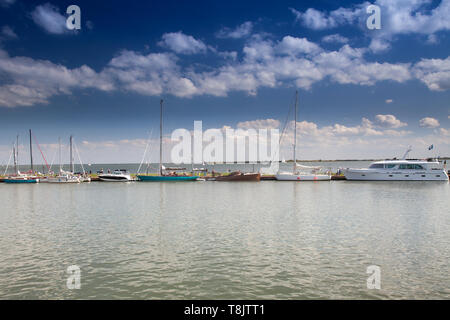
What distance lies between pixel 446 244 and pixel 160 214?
75.6 feet

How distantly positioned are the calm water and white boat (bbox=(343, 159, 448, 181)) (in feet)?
168

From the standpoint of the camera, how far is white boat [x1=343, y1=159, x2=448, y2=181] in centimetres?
7606

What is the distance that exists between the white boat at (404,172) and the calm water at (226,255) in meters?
51.2

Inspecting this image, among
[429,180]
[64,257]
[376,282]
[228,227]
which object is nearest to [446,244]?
[376,282]

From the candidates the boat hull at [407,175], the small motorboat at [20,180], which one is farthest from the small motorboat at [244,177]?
the small motorboat at [20,180]

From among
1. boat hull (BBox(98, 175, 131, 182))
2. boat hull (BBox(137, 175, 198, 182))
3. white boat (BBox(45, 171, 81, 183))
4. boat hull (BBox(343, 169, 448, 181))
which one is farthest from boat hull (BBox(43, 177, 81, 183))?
boat hull (BBox(343, 169, 448, 181))

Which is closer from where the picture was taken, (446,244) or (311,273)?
(311,273)

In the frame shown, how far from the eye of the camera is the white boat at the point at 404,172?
76062 millimetres

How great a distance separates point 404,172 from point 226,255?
7559 cm

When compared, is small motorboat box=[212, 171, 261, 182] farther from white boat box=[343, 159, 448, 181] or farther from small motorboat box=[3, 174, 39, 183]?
small motorboat box=[3, 174, 39, 183]

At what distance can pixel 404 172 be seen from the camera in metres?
76.9

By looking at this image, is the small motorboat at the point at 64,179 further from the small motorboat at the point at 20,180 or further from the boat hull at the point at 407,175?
the boat hull at the point at 407,175

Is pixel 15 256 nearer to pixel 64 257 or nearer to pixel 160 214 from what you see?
pixel 64 257

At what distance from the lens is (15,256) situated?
53.5 feet
